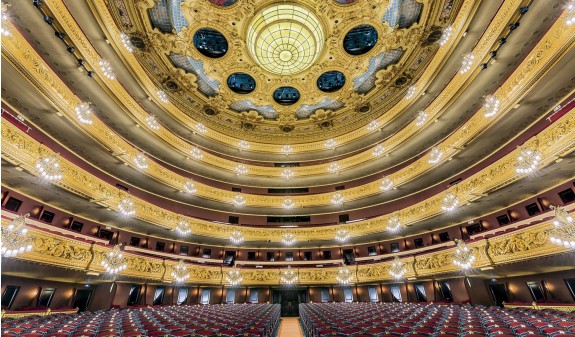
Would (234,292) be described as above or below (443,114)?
below

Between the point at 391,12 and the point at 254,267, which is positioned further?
the point at 254,267

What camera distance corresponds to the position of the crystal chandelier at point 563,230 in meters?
7.95

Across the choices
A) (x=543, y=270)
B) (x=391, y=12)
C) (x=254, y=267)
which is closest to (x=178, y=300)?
(x=254, y=267)

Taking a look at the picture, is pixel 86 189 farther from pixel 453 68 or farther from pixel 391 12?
pixel 453 68

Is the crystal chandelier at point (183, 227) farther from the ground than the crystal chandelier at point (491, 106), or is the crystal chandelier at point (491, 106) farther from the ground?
the crystal chandelier at point (491, 106)

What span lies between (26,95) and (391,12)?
59.5ft

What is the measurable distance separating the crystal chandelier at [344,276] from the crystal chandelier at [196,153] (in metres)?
12.7

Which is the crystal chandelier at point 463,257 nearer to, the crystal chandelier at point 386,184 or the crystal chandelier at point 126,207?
the crystal chandelier at point 386,184

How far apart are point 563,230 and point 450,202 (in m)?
5.09

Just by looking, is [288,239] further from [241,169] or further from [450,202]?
[450,202]

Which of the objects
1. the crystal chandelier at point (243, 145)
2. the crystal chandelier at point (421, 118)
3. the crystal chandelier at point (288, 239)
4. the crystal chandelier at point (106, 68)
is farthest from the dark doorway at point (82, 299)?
the crystal chandelier at point (421, 118)

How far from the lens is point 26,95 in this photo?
34.1ft

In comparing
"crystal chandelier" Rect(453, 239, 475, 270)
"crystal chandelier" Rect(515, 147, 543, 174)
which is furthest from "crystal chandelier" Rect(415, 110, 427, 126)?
"crystal chandelier" Rect(453, 239, 475, 270)

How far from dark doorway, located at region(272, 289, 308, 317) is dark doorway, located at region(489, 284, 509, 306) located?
10.9 metres
